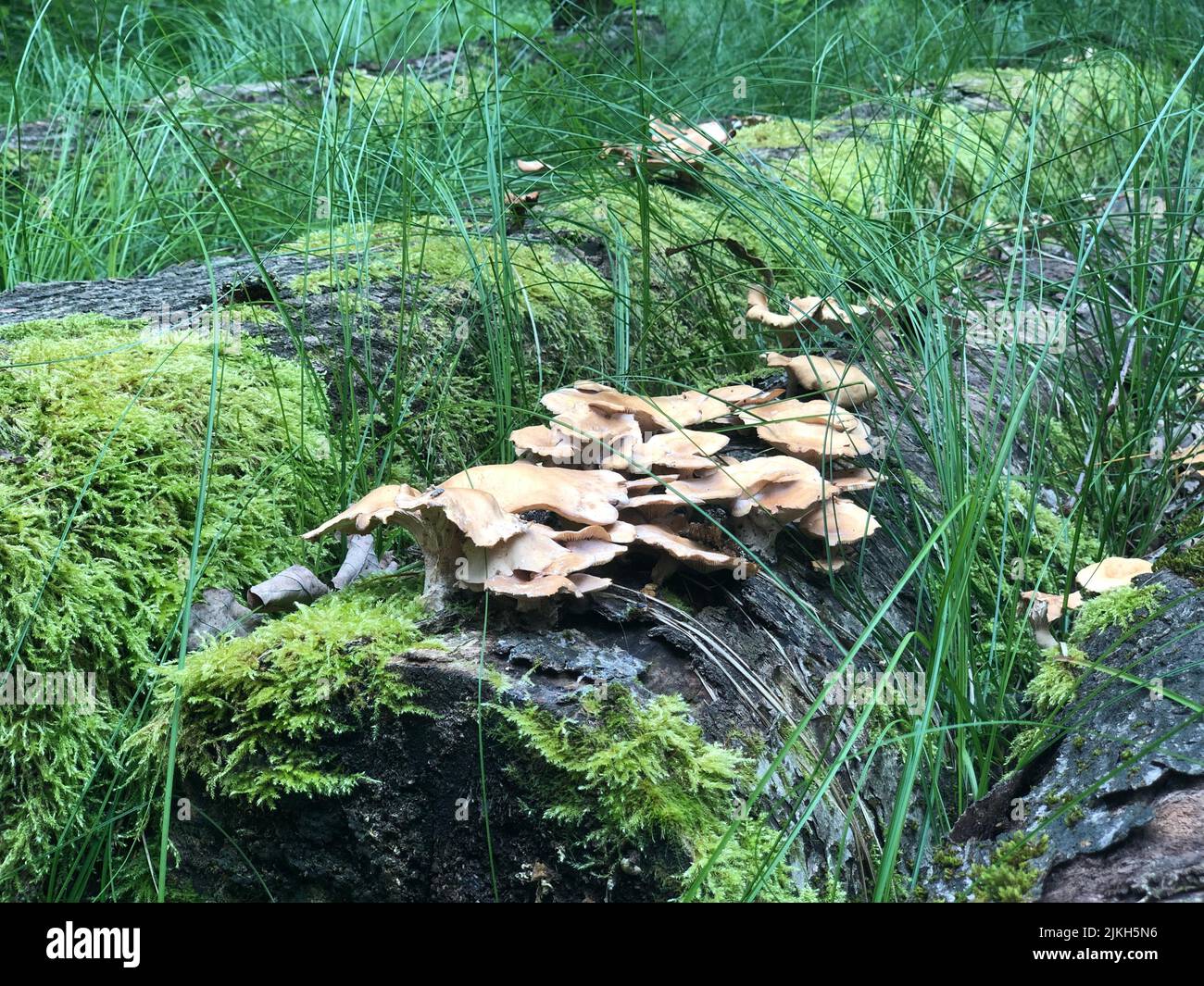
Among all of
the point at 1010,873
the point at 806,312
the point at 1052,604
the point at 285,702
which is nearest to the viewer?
the point at 1010,873

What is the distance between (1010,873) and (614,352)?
2.29 meters

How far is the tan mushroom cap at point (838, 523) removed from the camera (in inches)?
89.3

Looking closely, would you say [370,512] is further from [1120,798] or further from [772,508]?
[1120,798]

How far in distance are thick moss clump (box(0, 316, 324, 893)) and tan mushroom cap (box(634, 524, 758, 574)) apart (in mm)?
956

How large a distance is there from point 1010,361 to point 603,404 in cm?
100

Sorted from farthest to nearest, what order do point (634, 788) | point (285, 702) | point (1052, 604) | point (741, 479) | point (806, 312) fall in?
point (806, 312) < point (1052, 604) < point (741, 479) < point (285, 702) < point (634, 788)

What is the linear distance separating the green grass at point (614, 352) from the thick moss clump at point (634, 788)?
0.10ft

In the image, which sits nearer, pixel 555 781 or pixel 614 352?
pixel 555 781

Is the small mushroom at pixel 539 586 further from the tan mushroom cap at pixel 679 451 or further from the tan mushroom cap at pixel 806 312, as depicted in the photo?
the tan mushroom cap at pixel 806 312

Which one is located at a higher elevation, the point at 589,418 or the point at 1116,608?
the point at 589,418

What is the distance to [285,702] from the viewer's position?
5.82 ft

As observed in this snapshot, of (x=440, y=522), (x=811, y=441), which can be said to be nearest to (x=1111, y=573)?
(x=811, y=441)

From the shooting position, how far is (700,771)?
1.70 metres

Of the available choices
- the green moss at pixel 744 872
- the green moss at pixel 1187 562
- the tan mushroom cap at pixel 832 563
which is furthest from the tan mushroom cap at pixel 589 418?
the green moss at pixel 1187 562
